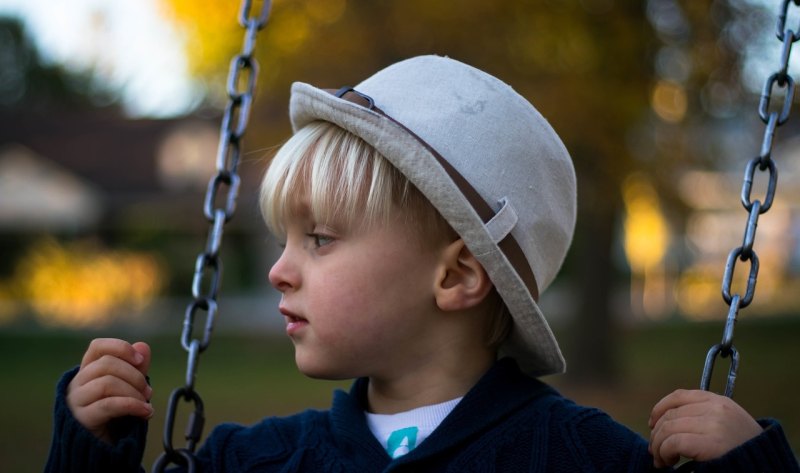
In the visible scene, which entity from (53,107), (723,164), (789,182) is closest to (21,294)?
(723,164)

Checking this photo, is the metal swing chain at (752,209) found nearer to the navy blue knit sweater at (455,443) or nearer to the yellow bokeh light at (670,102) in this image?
the navy blue knit sweater at (455,443)

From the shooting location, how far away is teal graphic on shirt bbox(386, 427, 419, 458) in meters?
1.85

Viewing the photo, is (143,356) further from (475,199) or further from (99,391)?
(475,199)

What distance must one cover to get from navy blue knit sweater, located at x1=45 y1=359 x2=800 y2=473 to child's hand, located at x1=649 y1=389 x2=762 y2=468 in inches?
1.6

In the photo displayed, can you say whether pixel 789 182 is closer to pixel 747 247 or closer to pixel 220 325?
pixel 220 325

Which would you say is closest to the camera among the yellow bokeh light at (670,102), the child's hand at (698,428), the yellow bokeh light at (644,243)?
the child's hand at (698,428)

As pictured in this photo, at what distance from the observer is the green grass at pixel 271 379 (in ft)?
27.0

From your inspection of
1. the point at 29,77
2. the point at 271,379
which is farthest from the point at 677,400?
the point at 29,77

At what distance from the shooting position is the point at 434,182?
5.75 ft

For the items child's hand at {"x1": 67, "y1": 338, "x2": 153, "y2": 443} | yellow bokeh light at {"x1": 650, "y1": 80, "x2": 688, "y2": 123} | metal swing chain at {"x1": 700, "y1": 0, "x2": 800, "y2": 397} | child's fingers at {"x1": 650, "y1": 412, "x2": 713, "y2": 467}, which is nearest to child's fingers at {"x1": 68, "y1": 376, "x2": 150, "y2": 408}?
child's hand at {"x1": 67, "y1": 338, "x2": 153, "y2": 443}

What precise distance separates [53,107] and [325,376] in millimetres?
42655

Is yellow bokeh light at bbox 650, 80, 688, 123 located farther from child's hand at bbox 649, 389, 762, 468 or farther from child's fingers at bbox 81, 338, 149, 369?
child's fingers at bbox 81, 338, 149, 369

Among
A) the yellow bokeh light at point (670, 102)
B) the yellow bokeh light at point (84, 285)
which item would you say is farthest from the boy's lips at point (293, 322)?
the yellow bokeh light at point (84, 285)

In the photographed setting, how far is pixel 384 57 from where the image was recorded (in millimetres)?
8844
